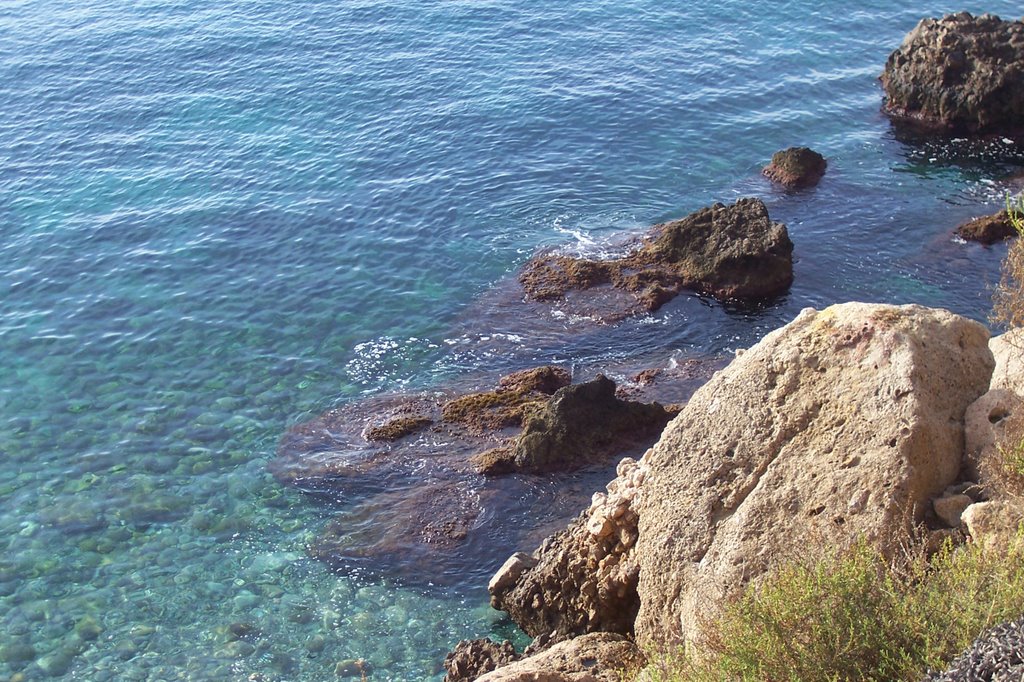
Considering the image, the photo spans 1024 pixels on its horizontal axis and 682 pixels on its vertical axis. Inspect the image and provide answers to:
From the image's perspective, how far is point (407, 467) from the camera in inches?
1120

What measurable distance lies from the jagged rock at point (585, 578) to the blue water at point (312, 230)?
106 centimetres

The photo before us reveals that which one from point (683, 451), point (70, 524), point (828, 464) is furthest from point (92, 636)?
point (828, 464)

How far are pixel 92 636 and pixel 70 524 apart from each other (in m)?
4.56

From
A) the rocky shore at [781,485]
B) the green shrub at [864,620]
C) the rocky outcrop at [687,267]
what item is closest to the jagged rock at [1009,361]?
the rocky shore at [781,485]

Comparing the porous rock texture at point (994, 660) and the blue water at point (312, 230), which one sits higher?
the porous rock texture at point (994, 660)

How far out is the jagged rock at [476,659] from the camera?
2111 centimetres

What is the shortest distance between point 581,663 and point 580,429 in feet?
32.4

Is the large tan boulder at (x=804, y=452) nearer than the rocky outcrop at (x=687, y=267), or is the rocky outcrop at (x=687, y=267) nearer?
the large tan boulder at (x=804, y=452)

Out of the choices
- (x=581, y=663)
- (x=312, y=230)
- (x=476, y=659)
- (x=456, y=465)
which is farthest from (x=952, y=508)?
(x=312, y=230)

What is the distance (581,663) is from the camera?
18109 mm

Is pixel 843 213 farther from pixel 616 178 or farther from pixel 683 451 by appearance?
pixel 683 451

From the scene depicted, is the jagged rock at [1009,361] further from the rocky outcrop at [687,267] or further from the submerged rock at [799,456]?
the rocky outcrop at [687,267]

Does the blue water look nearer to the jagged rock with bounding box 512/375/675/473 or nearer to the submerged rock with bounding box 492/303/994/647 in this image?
the jagged rock with bounding box 512/375/675/473

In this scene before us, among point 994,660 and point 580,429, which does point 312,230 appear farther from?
point 994,660
